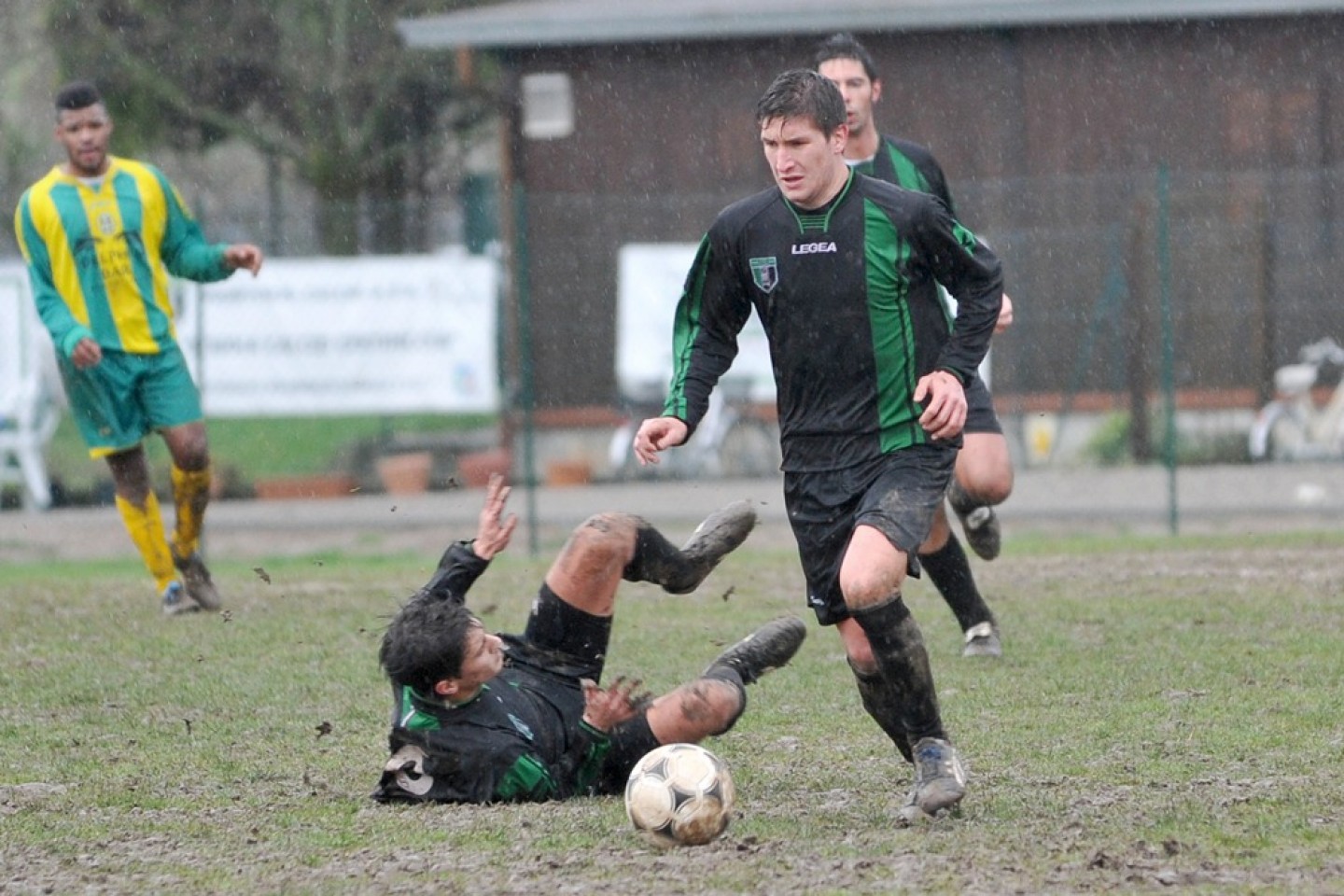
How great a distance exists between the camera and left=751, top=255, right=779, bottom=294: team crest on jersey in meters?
5.44

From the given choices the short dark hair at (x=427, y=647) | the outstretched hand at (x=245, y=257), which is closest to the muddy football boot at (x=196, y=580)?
the outstretched hand at (x=245, y=257)

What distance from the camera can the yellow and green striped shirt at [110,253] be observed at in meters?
9.48

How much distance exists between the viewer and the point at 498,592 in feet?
35.0

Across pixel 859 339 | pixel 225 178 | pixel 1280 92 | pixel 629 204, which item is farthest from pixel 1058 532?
pixel 225 178

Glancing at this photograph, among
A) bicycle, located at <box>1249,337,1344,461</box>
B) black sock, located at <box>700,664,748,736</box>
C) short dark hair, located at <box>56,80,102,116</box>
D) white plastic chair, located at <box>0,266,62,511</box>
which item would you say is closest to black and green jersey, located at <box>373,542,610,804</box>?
black sock, located at <box>700,664,748,736</box>

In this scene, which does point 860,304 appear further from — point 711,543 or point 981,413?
point 981,413

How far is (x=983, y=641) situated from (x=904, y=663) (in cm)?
286

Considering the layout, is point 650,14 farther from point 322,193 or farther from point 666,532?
point 322,193

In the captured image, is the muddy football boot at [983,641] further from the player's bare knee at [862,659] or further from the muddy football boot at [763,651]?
the player's bare knee at [862,659]

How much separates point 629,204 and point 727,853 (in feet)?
38.4

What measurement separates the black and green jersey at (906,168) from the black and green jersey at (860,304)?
2.11 metres

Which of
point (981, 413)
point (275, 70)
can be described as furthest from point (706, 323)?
point (275, 70)

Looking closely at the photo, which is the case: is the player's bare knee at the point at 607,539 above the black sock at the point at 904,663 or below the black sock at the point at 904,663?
above

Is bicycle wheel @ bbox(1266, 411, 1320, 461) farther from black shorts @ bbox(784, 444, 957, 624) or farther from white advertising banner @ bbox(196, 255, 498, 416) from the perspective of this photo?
black shorts @ bbox(784, 444, 957, 624)
